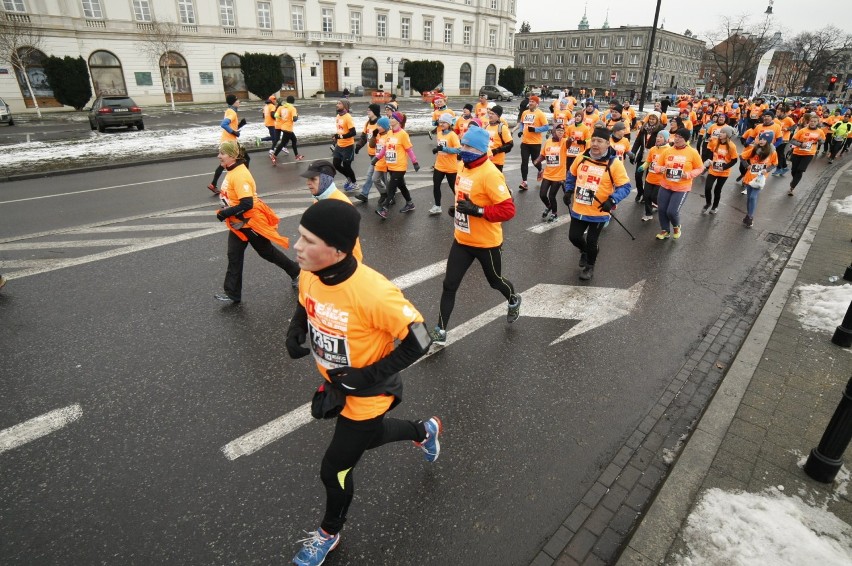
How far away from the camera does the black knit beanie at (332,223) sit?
2123 mm

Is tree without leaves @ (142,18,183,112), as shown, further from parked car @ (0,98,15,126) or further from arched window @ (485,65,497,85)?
arched window @ (485,65,497,85)

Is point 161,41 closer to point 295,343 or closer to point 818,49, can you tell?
point 295,343

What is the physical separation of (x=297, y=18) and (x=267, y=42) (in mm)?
4361

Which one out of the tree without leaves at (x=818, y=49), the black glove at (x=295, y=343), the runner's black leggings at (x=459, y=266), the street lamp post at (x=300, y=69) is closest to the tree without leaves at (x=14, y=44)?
the street lamp post at (x=300, y=69)

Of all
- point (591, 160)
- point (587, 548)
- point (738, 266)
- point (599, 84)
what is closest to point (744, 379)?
point (587, 548)

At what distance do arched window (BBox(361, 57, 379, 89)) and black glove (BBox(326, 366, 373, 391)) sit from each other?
179ft

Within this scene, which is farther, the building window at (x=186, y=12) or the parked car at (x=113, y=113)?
the building window at (x=186, y=12)

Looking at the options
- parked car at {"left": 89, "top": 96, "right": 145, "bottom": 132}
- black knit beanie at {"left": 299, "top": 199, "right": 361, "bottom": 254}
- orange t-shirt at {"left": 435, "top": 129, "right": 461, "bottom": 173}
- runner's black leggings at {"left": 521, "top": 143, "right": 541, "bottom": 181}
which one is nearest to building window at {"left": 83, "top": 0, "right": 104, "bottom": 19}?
parked car at {"left": 89, "top": 96, "right": 145, "bottom": 132}

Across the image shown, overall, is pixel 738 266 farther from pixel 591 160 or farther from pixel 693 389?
pixel 693 389

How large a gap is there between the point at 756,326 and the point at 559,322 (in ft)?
7.00

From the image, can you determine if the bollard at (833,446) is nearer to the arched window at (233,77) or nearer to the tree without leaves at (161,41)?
the tree without leaves at (161,41)

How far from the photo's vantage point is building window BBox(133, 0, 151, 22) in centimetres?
3638

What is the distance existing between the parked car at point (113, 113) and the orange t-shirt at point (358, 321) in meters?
22.7

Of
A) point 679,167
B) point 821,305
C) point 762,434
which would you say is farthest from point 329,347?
point 679,167
